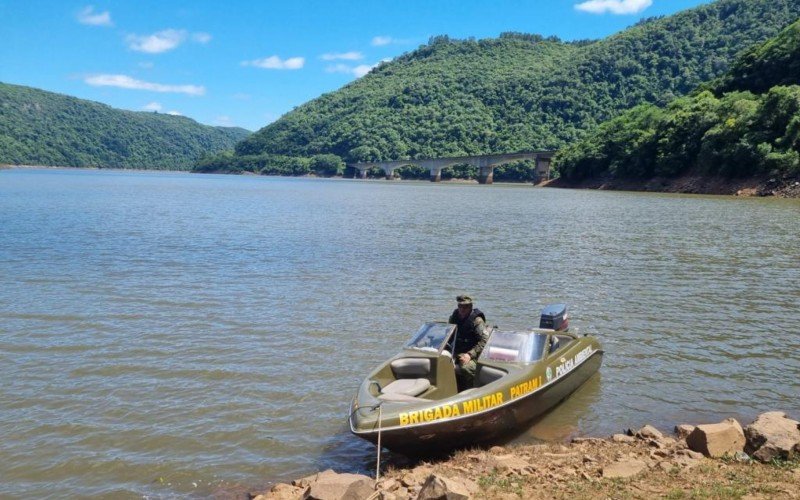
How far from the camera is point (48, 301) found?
1614 centimetres

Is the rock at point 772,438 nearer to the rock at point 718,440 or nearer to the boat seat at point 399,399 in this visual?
the rock at point 718,440

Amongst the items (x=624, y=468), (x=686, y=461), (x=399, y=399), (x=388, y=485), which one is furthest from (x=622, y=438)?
(x=388, y=485)

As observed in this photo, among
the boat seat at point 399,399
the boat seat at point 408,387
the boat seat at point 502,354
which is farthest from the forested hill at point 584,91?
the boat seat at point 399,399

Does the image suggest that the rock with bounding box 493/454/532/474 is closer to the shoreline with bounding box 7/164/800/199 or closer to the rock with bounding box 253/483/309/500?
the rock with bounding box 253/483/309/500

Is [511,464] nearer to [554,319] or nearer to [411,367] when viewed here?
[411,367]

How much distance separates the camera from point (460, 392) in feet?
29.7

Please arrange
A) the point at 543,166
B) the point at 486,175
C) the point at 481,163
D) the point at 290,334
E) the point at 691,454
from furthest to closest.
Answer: the point at 486,175 → the point at 481,163 → the point at 543,166 → the point at 290,334 → the point at 691,454

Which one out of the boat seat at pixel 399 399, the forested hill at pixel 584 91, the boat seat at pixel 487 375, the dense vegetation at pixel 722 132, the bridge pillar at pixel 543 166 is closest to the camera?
the boat seat at pixel 399 399

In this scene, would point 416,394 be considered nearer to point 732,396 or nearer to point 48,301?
point 732,396

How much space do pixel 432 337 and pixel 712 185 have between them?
233 feet

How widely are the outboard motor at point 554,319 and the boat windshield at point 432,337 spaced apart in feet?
8.95

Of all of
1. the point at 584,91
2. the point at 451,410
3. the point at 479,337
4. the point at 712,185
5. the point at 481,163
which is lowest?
the point at 451,410

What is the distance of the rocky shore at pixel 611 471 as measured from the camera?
641 cm

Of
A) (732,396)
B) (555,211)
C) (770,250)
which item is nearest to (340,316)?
(732,396)
